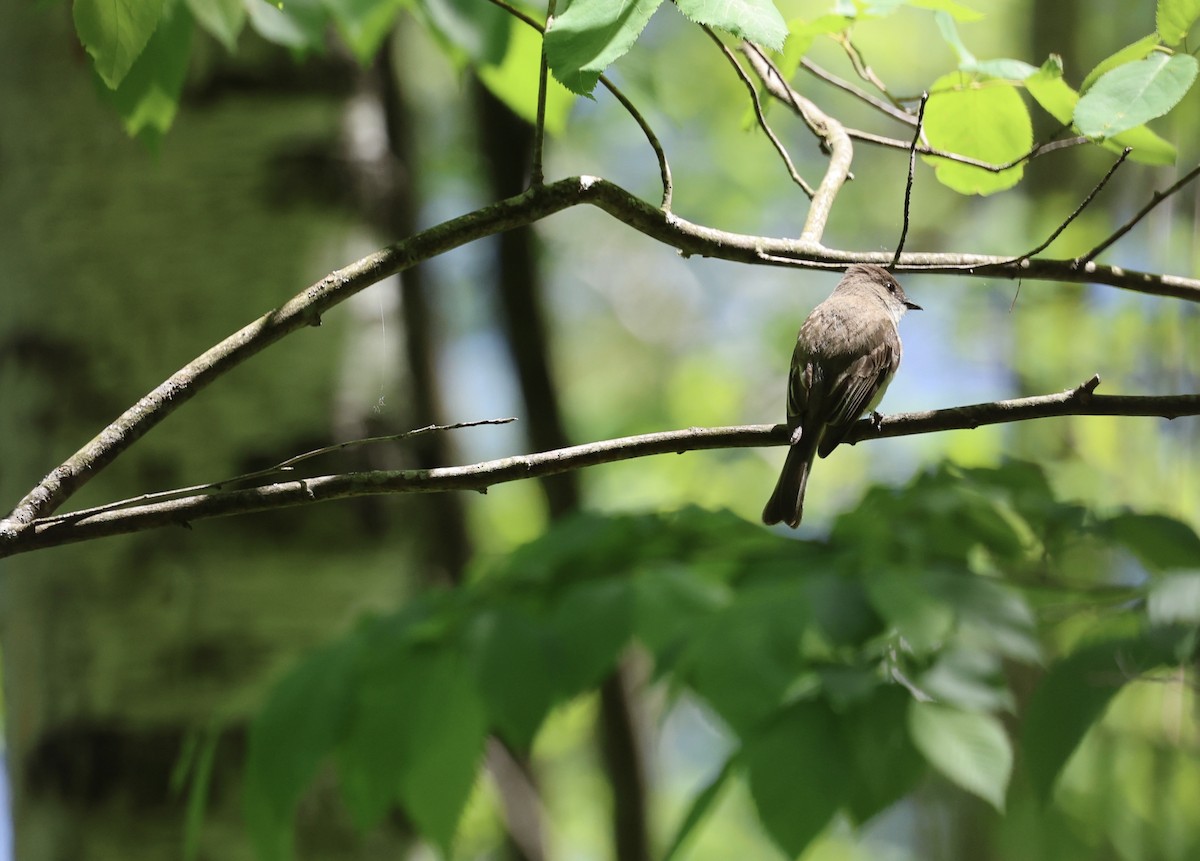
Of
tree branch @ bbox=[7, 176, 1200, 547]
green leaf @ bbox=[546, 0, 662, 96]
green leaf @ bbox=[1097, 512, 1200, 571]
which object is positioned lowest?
green leaf @ bbox=[1097, 512, 1200, 571]

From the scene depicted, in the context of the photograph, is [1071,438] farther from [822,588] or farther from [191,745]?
[191,745]

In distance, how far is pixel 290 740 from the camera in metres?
2.10

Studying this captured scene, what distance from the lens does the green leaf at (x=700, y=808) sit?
1.89 m

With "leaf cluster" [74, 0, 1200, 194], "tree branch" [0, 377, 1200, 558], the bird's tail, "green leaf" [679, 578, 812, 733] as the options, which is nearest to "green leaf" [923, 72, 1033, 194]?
"leaf cluster" [74, 0, 1200, 194]

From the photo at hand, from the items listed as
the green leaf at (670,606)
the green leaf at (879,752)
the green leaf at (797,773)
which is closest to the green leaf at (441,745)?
the green leaf at (670,606)

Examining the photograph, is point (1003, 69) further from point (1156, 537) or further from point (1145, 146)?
point (1156, 537)

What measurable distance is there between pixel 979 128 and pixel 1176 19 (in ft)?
1.35

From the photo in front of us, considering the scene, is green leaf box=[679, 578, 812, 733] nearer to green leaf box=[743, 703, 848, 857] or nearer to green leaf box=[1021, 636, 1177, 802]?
green leaf box=[743, 703, 848, 857]

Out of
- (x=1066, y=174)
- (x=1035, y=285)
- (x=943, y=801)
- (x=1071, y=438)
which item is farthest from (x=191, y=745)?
(x=943, y=801)

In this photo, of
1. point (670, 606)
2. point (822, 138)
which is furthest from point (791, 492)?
point (822, 138)

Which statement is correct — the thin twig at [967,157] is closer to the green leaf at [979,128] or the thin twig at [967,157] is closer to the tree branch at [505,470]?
the green leaf at [979,128]

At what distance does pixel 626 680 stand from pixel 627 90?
2.95m

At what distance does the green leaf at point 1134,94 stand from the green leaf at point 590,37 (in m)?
0.59

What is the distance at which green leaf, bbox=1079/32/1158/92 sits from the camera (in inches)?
58.8
